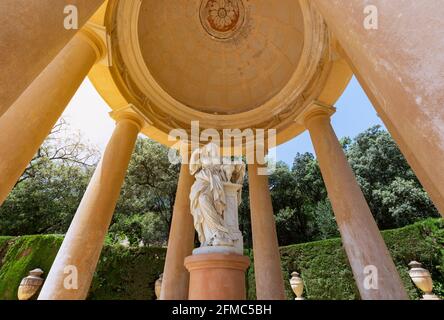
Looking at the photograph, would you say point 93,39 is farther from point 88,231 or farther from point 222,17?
point 222,17

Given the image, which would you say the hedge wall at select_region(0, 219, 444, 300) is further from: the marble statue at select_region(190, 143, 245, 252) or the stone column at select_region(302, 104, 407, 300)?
the marble statue at select_region(190, 143, 245, 252)

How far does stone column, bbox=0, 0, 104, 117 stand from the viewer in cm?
471

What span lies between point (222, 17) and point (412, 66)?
2194cm

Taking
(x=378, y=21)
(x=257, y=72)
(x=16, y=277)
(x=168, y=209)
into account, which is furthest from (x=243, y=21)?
(x=168, y=209)

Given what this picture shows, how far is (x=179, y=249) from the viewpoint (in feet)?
59.1

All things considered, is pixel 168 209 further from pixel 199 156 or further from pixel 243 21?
pixel 199 156

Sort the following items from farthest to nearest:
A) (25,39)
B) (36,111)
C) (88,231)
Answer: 1. (88,231)
2. (36,111)
3. (25,39)

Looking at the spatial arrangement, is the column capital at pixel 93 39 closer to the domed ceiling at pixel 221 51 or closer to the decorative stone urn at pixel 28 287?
the domed ceiling at pixel 221 51

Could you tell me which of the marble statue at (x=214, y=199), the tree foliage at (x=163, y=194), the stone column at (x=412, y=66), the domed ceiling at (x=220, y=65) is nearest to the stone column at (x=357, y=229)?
the domed ceiling at (x=220, y=65)

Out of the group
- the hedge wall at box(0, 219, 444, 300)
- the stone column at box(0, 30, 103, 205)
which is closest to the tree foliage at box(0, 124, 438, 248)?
the hedge wall at box(0, 219, 444, 300)

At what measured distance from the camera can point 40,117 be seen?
36.3 ft

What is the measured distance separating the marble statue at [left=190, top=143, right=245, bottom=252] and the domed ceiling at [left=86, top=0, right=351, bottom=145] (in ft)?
34.9

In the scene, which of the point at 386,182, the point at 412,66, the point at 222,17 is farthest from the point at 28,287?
the point at 386,182

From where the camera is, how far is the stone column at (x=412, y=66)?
424cm
